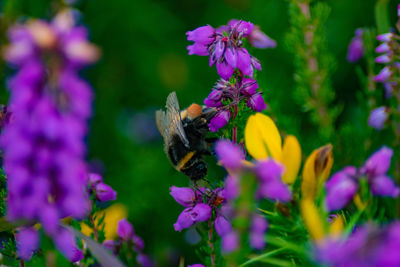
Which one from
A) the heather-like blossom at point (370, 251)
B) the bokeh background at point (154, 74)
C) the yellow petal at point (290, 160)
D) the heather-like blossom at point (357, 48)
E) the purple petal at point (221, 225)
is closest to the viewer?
the heather-like blossom at point (370, 251)

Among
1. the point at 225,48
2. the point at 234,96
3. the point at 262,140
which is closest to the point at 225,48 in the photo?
Result: the point at 225,48

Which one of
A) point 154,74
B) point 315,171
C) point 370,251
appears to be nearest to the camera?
point 370,251

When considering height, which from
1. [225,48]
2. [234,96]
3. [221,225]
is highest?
[225,48]

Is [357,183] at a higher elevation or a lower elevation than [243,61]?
lower

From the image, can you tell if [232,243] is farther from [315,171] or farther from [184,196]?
[184,196]

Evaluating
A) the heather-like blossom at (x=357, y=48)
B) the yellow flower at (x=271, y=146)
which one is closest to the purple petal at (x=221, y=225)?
the yellow flower at (x=271, y=146)

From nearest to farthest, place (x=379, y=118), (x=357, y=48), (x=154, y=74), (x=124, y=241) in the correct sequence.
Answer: (x=124, y=241) → (x=379, y=118) → (x=357, y=48) → (x=154, y=74)

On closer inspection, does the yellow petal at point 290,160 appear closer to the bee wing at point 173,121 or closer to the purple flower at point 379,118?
the bee wing at point 173,121

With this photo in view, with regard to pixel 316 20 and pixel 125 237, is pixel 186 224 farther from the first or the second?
pixel 316 20
